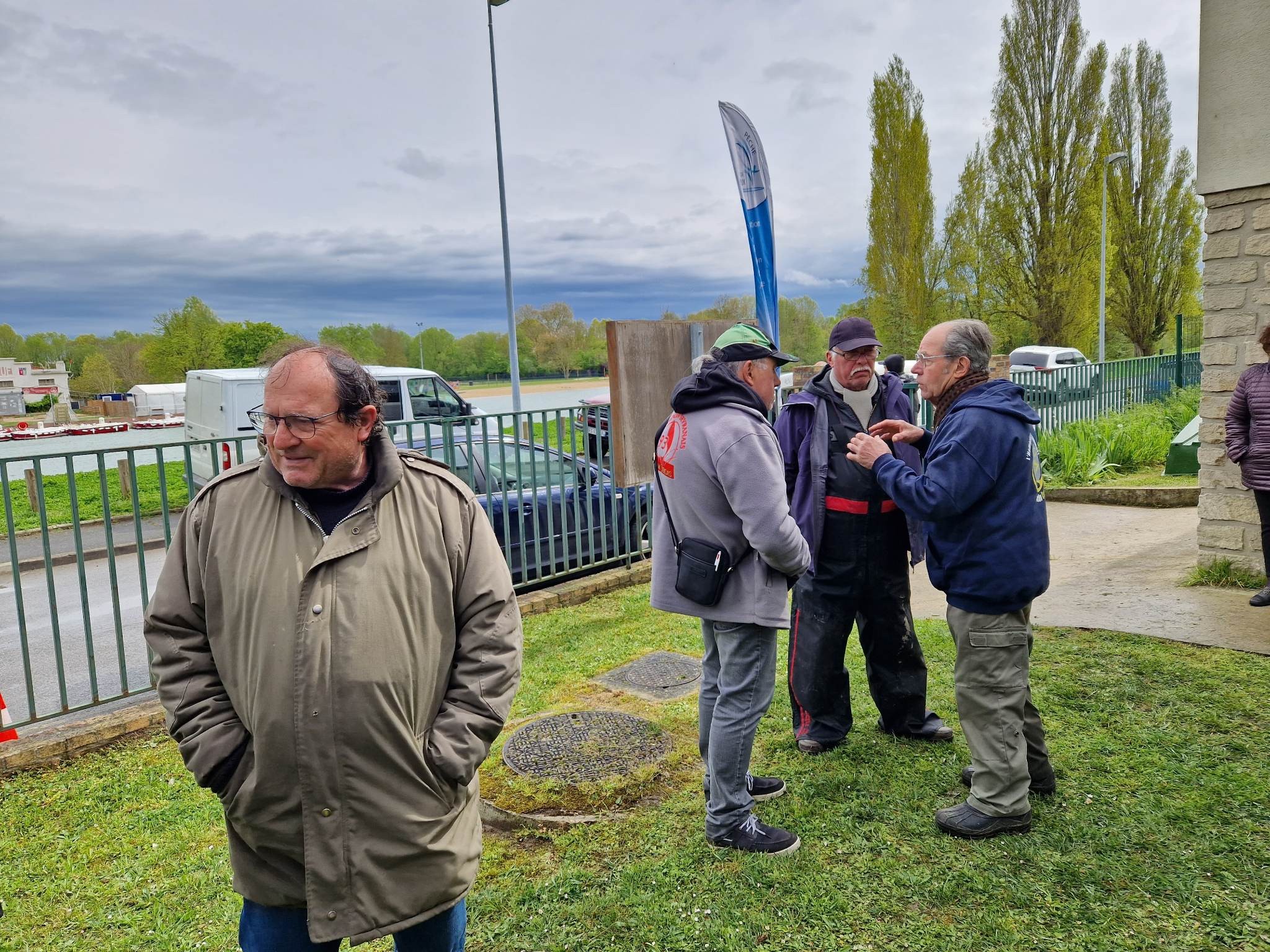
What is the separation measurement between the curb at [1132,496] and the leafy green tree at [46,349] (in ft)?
282

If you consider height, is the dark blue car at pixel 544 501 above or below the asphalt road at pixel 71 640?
above

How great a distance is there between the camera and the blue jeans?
1951mm

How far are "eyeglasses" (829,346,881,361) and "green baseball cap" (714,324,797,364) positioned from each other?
0.59 metres

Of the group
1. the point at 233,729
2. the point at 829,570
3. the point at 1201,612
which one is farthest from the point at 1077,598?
the point at 233,729

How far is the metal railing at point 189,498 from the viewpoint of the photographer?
4727 mm

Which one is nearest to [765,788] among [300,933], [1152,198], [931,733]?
[931,733]

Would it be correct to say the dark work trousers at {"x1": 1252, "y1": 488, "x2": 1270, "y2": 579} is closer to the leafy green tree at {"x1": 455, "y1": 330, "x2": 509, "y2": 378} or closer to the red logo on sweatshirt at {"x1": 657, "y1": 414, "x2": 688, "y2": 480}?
the red logo on sweatshirt at {"x1": 657, "y1": 414, "x2": 688, "y2": 480}

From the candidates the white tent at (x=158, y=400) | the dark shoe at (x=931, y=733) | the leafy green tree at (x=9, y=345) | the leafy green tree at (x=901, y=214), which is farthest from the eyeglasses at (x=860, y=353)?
the leafy green tree at (x=9, y=345)

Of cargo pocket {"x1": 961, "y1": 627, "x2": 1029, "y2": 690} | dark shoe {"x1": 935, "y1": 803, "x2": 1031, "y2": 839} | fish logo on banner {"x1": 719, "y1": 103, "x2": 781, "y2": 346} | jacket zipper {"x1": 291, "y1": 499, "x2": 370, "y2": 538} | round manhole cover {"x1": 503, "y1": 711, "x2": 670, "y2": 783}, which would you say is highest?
fish logo on banner {"x1": 719, "y1": 103, "x2": 781, "y2": 346}

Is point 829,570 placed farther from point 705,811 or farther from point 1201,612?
point 1201,612

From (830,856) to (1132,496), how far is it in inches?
350

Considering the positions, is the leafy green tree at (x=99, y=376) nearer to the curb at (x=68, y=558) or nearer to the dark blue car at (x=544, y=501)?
the curb at (x=68, y=558)

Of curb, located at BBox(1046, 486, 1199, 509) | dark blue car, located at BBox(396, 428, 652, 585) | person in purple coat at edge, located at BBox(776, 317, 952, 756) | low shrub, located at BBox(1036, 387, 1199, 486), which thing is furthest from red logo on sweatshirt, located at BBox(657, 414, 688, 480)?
low shrub, located at BBox(1036, 387, 1199, 486)

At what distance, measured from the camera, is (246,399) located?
1319cm
